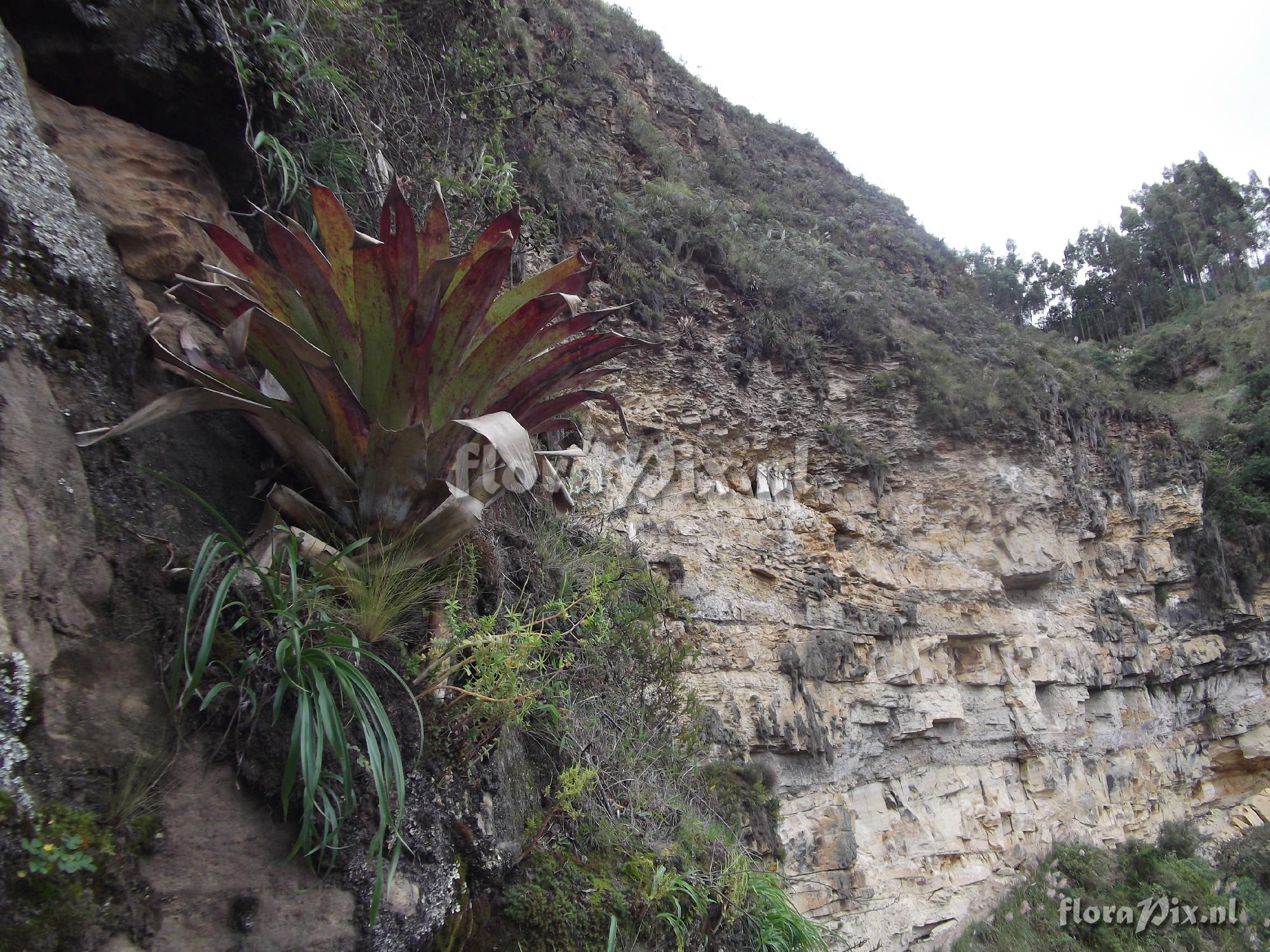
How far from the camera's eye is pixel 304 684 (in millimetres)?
1640

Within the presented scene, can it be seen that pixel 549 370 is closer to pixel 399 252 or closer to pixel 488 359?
pixel 488 359

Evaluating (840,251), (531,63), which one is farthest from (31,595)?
(840,251)

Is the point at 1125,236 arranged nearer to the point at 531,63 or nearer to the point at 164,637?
the point at 531,63

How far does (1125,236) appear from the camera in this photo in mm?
32531

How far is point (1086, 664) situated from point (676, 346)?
887cm

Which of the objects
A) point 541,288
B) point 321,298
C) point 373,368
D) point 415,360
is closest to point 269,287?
point 321,298

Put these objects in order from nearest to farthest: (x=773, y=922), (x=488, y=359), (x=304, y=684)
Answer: (x=304, y=684) < (x=488, y=359) < (x=773, y=922)

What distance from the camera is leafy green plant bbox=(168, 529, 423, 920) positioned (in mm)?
1537

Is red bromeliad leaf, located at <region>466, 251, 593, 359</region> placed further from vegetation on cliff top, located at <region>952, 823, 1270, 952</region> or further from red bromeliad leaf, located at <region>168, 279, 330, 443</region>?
vegetation on cliff top, located at <region>952, 823, 1270, 952</region>

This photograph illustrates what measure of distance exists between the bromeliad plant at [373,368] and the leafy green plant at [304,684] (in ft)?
1.04

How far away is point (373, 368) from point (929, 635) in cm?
904

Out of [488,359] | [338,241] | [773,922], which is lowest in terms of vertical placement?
[773,922]

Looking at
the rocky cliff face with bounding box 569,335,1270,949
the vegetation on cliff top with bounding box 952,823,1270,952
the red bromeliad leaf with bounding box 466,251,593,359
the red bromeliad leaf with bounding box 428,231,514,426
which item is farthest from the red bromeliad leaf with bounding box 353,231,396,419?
the vegetation on cliff top with bounding box 952,823,1270,952

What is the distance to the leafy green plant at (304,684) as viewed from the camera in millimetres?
1537
